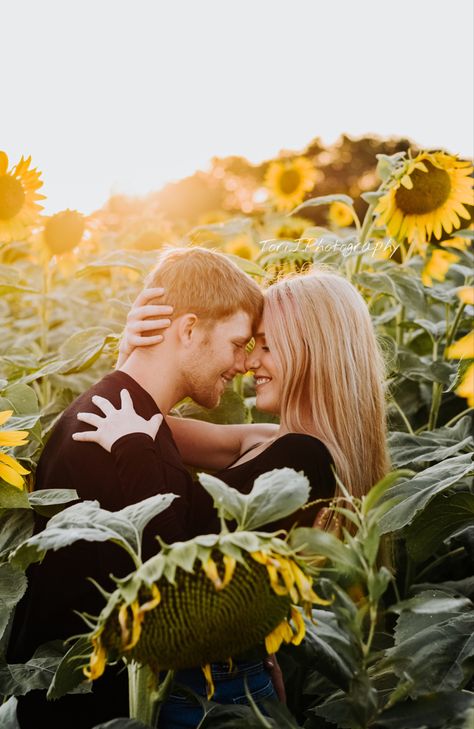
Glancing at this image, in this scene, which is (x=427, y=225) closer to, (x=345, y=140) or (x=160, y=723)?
(x=160, y=723)

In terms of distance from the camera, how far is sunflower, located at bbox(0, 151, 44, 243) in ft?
8.40

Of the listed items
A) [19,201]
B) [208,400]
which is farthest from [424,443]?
[19,201]

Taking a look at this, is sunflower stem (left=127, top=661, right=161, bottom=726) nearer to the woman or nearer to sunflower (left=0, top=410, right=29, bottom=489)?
sunflower (left=0, top=410, right=29, bottom=489)

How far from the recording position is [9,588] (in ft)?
4.93

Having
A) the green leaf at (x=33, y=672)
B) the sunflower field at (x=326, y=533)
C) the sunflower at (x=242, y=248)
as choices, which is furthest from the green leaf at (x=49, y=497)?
the sunflower at (x=242, y=248)

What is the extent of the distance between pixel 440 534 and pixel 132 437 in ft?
2.22

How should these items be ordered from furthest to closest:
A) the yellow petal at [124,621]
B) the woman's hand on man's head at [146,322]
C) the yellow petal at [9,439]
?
the woman's hand on man's head at [146,322], the yellow petal at [9,439], the yellow petal at [124,621]

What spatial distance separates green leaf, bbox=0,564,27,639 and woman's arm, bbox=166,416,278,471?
0.69 m

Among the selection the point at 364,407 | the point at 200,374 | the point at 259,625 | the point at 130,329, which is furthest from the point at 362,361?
the point at 259,625

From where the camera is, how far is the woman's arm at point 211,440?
2.16 meters

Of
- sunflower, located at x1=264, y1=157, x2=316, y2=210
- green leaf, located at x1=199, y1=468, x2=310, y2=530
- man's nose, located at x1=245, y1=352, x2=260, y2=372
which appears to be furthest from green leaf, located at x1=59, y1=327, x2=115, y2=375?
sunflower, located at x1=264, y1=157, x2=316, y2=210

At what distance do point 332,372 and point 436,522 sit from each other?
1.41ft

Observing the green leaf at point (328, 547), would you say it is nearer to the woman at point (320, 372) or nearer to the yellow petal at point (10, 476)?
the yellow petal at point (10, 476)

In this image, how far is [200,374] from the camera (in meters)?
1.99
